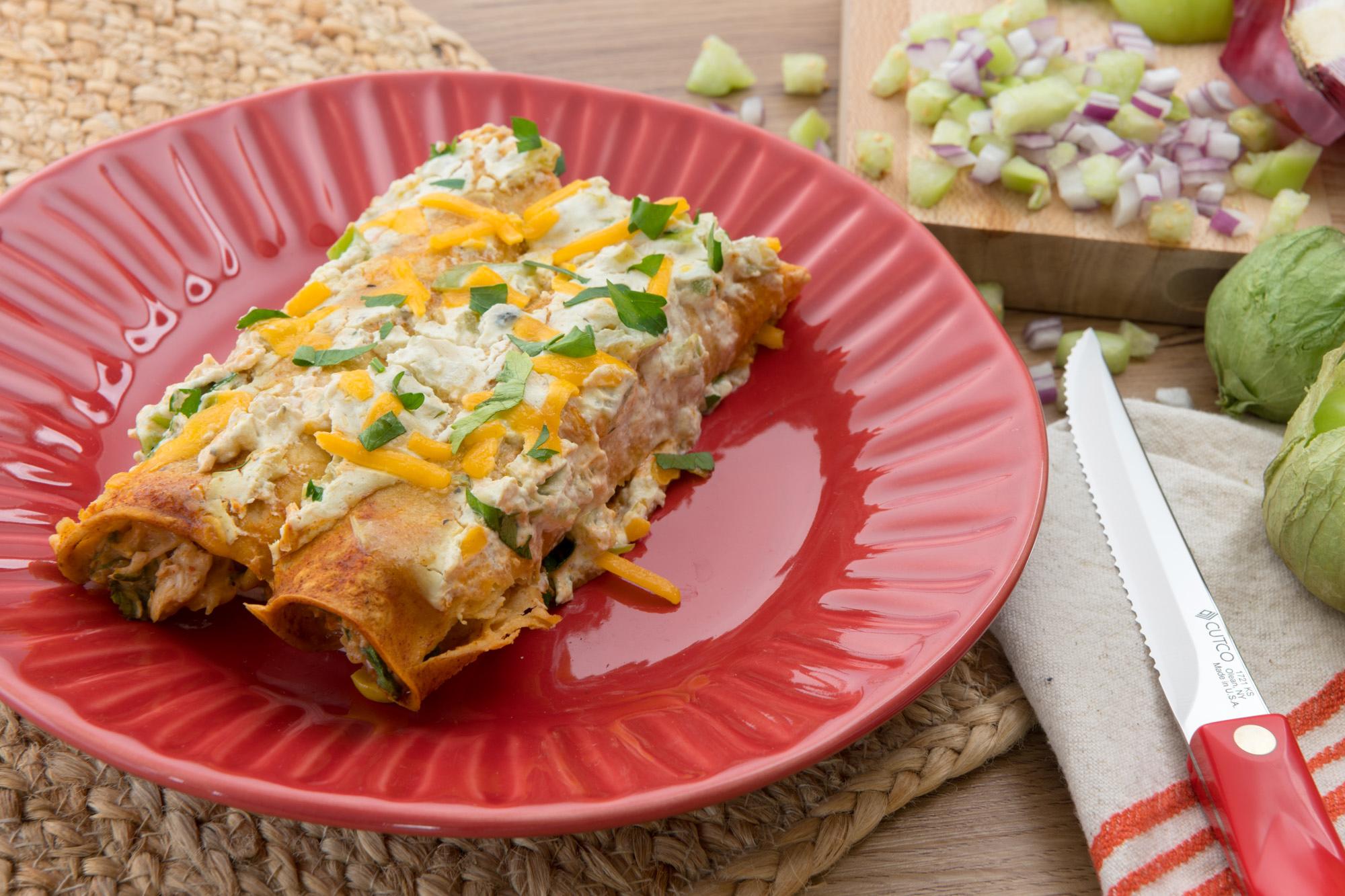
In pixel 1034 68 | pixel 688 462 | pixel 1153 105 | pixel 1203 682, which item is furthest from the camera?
pixel 1034 68

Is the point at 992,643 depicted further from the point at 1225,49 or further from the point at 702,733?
the point at 1225,49

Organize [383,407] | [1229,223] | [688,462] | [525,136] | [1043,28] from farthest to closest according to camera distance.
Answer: [1043,28] < [1229,223] < [525,136] < [688,462] < [383,407]

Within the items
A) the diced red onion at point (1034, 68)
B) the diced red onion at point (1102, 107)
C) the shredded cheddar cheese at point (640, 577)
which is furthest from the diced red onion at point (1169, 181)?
the shredded cheddar cheese at point (640, 577)

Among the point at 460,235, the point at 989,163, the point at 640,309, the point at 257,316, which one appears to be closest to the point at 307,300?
the point at 257,316

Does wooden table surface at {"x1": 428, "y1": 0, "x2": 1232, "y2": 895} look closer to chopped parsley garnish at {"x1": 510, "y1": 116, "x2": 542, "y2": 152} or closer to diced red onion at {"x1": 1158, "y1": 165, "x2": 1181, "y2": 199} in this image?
diced red onion at {"x1": 1158, "y1": 165, "x2": 1181, "y2": 199}

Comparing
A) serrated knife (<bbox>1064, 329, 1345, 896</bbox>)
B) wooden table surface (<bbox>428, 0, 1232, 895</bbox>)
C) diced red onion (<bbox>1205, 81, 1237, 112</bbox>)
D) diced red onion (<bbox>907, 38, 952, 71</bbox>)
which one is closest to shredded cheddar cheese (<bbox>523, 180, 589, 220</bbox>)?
serrated knife (<bbox>1064, 329, 1345, 896</bbox>)

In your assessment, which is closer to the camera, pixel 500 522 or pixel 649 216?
pixel 500 522

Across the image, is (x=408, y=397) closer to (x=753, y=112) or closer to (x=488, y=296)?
(x=488, y=296)
